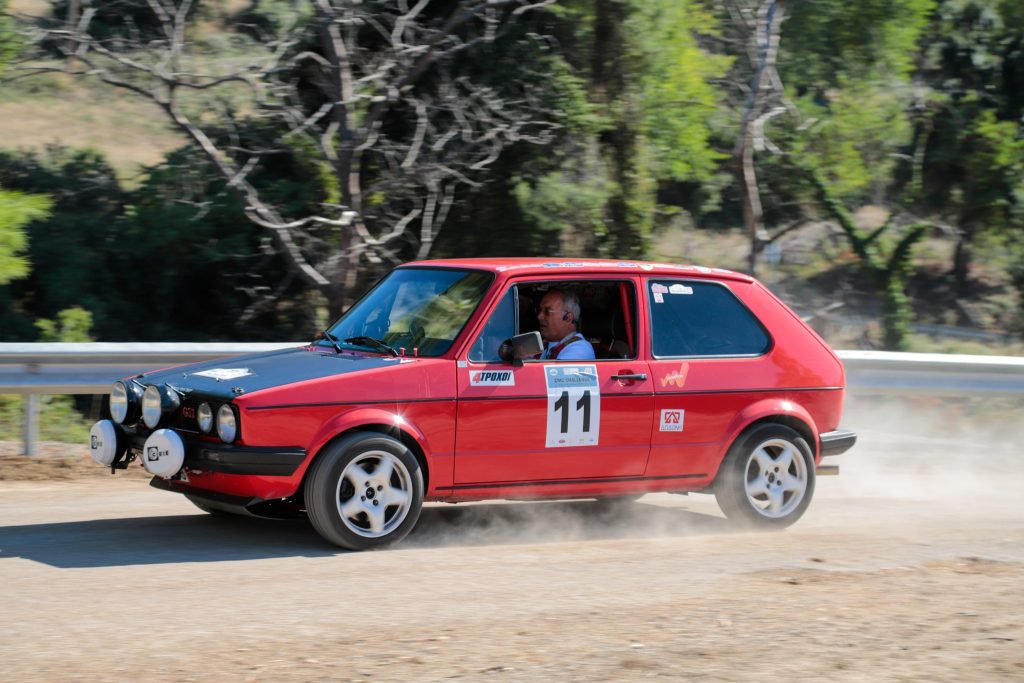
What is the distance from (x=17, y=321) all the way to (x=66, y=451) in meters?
8.88

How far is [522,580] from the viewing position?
6.40 metres

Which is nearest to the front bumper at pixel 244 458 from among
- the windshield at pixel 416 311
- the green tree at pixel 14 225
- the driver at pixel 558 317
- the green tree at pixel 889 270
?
the windshield at pixel 416 311

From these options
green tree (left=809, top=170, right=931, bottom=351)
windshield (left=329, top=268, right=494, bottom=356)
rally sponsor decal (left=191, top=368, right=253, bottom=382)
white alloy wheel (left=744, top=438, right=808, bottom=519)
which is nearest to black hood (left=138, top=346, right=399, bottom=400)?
rally sponsor decal (left=191, top=368, right=253, bottom=382)

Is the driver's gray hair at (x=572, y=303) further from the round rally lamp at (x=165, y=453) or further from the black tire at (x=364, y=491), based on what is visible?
the round rally lamp at (x=165, y=453)

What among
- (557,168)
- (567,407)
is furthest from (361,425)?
(557,168)

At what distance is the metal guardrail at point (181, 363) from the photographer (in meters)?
9.80

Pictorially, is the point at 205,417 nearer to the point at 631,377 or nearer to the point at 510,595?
the point at 510,595

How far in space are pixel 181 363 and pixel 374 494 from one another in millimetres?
4173

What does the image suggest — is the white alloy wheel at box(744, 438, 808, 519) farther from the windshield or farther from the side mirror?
the windshield

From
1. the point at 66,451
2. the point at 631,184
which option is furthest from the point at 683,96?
the point at 66,451

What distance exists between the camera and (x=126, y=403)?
23.6 ft

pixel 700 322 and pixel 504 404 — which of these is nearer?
pixel 504 404

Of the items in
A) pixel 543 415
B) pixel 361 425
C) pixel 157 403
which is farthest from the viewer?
pixel 543 415

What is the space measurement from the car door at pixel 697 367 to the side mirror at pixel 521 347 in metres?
0.91
